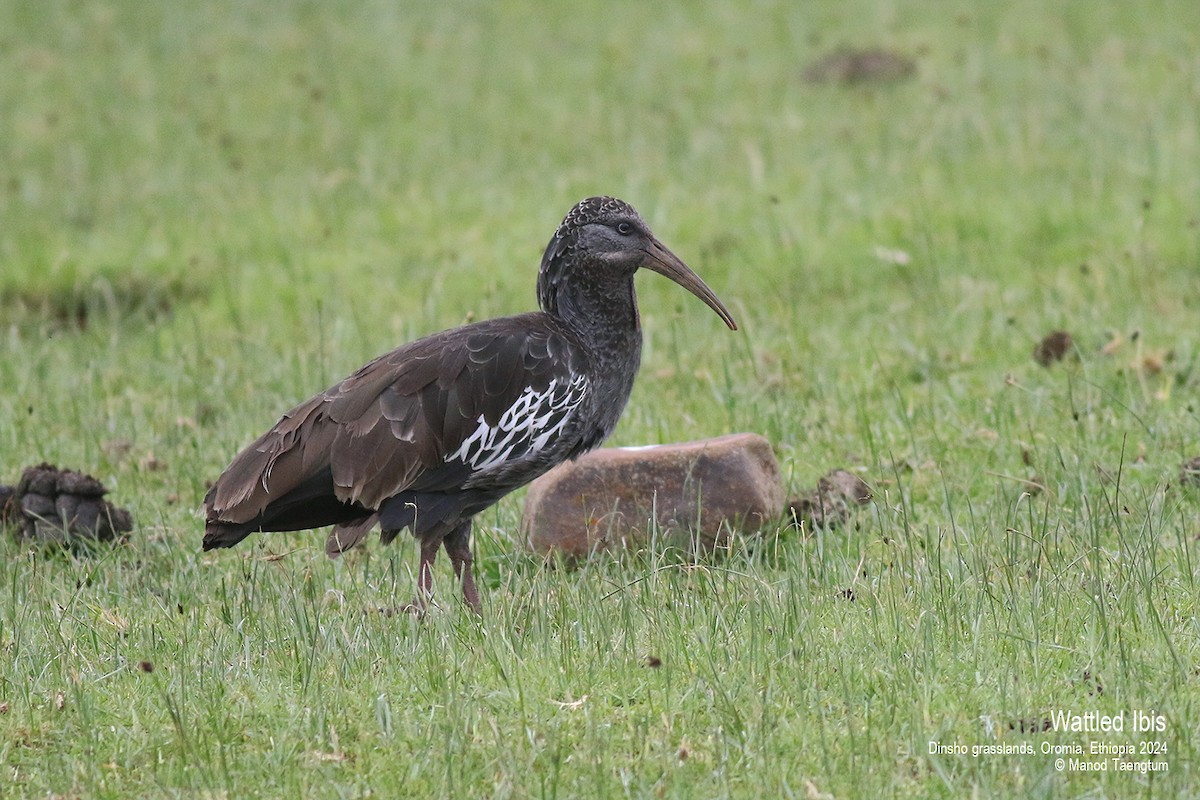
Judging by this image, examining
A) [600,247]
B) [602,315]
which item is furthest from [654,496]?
[600,247]

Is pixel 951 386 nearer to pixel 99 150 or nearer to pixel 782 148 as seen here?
pixel 782 148

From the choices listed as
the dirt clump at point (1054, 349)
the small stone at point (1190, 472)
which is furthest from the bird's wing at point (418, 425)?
the dirt clump at point (1054, 349)

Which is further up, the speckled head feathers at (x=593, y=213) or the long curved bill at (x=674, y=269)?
the speckled head feathers at (x=593, y=213)

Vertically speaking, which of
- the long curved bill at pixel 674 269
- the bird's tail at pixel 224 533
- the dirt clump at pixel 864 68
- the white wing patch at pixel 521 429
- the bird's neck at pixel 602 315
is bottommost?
the bird's tail at pixel 224 533

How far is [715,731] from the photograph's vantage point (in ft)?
14.6

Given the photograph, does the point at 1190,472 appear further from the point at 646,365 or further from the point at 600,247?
the point at 646,365

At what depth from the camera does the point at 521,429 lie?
237 inches

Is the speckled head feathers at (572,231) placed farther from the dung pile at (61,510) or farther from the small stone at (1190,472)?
the small stone at (1190,472)

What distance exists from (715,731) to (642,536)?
2.15m

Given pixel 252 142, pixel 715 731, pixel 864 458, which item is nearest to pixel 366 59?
pixel 252 142

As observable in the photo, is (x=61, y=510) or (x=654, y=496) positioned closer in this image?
(x=654, y=496)

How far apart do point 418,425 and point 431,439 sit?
0.07 metres

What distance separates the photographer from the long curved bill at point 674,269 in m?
6.47

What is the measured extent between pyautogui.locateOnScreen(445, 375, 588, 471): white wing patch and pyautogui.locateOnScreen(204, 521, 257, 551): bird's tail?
2.65 ft
